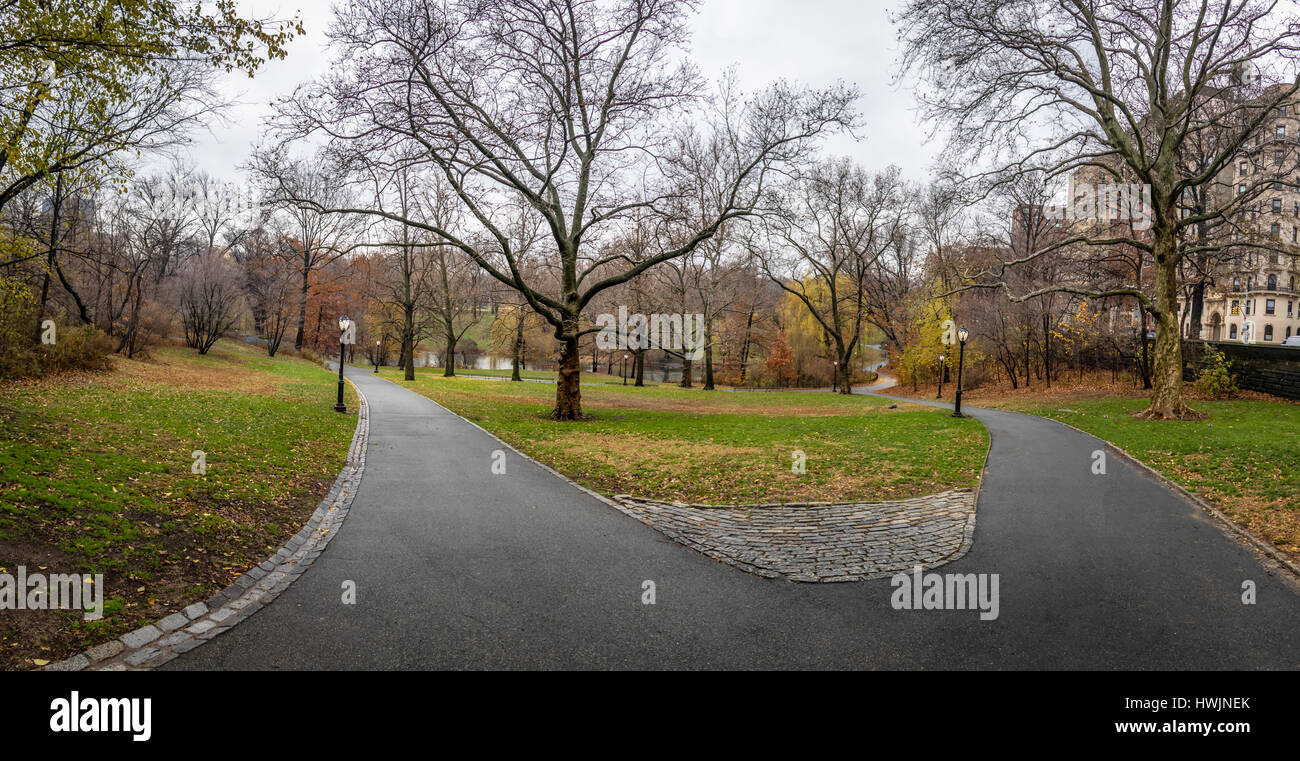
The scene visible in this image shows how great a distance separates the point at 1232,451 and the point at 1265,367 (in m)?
14.3

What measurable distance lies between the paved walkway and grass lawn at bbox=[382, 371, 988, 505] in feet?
6.51

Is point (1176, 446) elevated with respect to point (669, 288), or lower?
lower

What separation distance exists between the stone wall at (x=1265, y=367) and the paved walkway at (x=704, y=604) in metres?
18.3

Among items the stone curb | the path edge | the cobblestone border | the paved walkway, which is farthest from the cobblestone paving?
the cobblestone border

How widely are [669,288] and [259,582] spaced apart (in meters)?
34.4

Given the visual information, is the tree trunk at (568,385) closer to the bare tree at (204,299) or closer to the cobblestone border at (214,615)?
the cobblestone border at (214,615)

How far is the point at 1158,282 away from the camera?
1727 cm

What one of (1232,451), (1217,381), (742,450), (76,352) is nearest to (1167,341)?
(1232,451)

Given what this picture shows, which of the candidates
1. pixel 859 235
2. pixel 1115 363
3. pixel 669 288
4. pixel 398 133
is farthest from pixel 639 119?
pixel 1115 363

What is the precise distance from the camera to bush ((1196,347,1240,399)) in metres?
21.3

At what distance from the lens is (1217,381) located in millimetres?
21375

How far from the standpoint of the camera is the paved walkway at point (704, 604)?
420 cm
